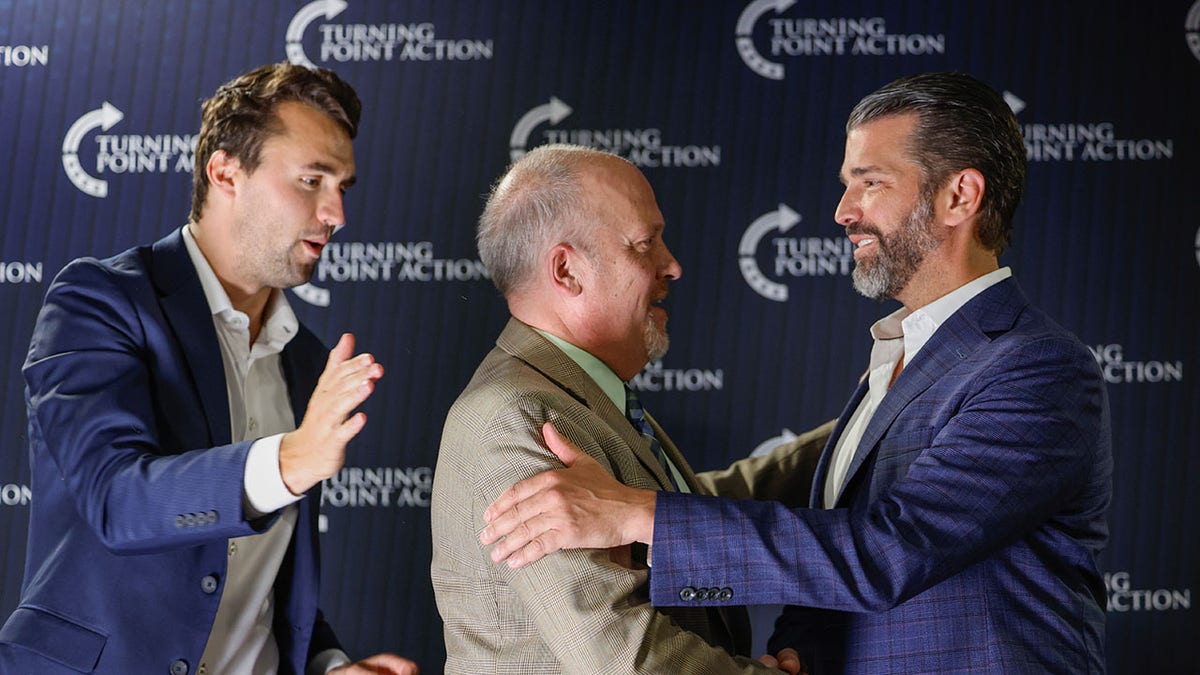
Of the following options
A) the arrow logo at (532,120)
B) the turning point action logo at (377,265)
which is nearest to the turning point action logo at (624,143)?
the arrow logo at (532,120)

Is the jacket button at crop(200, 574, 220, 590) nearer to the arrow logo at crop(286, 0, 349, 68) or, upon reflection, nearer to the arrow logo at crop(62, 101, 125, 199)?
the arrow logo at crop(62, 101, 125, 199)

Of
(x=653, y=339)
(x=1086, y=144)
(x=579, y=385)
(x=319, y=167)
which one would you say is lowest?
(x=579, y=385)

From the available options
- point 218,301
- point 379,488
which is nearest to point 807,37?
point 379,488

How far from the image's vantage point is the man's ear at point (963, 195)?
8.28 ft

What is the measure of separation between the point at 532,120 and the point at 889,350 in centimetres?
158

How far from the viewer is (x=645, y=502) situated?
204cm

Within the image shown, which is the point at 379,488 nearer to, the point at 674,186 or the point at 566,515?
the point at 674,186

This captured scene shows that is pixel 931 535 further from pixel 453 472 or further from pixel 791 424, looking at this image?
pixel 791 424

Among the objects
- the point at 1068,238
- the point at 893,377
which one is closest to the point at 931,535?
the point at 893,377

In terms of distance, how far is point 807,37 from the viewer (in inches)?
151

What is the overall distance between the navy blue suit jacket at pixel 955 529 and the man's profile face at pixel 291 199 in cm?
116

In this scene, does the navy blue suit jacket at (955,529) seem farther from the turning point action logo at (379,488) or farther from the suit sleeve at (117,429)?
the turning point action logo at (379,488)

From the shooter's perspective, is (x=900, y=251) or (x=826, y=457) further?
(x=826, y=457)

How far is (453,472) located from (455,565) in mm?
171
